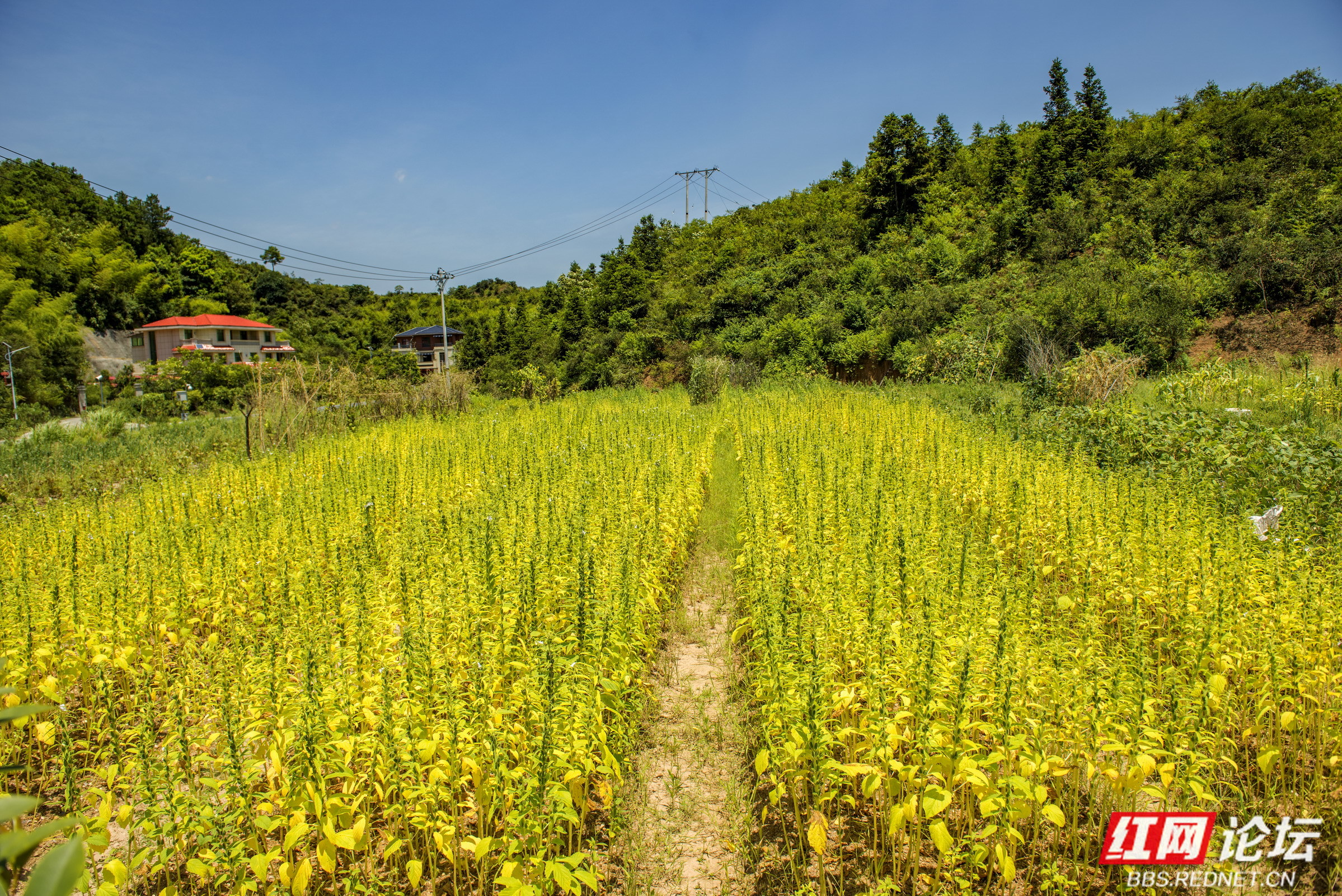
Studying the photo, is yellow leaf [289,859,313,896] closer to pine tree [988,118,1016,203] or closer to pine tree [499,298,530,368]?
pine tree [988,118,1016,203]

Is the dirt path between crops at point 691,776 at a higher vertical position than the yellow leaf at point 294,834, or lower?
lower

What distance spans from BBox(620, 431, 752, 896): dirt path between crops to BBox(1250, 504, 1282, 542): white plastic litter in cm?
400

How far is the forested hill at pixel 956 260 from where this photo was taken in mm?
17141

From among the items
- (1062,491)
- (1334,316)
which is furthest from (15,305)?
(1334,316)

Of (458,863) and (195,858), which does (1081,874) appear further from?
(195,858)

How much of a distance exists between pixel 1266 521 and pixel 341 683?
21.3 feet

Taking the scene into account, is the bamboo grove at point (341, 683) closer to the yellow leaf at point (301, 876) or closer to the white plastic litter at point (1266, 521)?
the yellow leaf at point (301, 876)

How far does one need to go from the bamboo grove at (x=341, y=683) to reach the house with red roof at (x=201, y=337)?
155 ft

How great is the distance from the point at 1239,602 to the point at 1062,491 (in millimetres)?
2161

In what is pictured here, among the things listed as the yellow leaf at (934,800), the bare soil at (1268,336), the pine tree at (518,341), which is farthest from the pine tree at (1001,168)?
the yellow leaf at (934,800)

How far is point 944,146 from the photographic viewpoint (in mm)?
30531

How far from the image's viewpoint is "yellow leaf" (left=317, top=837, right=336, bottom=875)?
2.26m

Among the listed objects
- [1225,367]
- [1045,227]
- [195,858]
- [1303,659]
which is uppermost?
[1045,227]

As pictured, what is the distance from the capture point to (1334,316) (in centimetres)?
1540
